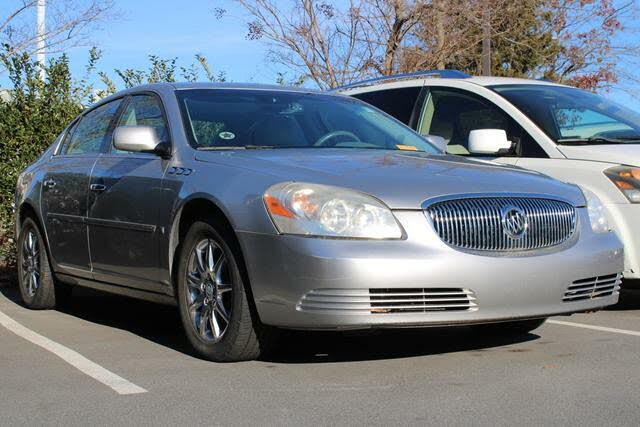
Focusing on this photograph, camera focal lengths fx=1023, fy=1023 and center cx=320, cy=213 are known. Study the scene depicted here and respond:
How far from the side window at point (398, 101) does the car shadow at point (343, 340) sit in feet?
8.20

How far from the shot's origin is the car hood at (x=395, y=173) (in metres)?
5.01

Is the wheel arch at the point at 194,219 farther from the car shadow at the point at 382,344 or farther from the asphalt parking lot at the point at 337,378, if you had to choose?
the car shadow at the point at 382,344

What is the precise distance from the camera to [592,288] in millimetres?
5398

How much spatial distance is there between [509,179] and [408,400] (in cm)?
154

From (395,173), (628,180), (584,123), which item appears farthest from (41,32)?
(395,173)

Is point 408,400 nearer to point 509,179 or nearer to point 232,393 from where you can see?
point 232,393

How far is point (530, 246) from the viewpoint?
5.16 metres

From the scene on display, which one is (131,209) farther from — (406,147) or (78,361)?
(406,147)

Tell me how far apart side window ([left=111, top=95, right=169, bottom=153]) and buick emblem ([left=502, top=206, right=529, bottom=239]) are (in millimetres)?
2168

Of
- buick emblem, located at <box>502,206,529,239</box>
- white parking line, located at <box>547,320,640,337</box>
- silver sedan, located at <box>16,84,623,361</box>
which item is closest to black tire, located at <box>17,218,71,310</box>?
silver sedan, located at <box>16,84,623,361</box>

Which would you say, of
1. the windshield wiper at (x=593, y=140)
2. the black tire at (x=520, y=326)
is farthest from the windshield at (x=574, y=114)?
the black tire at (x=520, y=326)

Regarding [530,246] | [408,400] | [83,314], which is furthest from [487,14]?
[408,400]

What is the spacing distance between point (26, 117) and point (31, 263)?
10.7 ft

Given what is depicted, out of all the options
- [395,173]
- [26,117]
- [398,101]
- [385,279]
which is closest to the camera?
[385,279]
